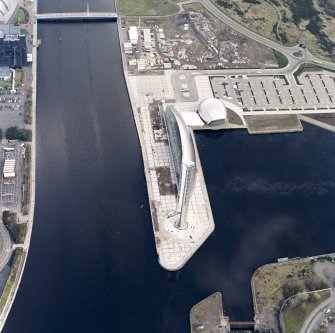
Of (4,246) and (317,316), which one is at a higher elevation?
(4,246)

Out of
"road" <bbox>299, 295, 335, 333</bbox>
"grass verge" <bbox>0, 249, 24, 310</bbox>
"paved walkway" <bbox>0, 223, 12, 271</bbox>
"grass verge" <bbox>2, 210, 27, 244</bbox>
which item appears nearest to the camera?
"grass verge" <bbox>0, 249, 24, 310</bbox>

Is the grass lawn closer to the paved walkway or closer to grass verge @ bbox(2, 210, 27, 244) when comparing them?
grass verge @ bbox(2, 210, 27, 244)

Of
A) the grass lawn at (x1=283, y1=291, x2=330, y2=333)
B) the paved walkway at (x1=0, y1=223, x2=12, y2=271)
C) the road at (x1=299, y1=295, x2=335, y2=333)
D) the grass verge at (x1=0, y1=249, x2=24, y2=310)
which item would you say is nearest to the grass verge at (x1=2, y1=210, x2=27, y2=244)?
the paved walkway at (x1=0, y1=223, x2=12, y2=271)

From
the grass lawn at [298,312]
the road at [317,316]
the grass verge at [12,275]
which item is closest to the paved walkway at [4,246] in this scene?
the grass verge at [12,275]

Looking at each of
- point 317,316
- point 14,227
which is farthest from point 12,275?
point 317,316

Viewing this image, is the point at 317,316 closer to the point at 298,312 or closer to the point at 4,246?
the point at 298,312

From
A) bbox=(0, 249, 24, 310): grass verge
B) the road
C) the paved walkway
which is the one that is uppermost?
the paved walkway
